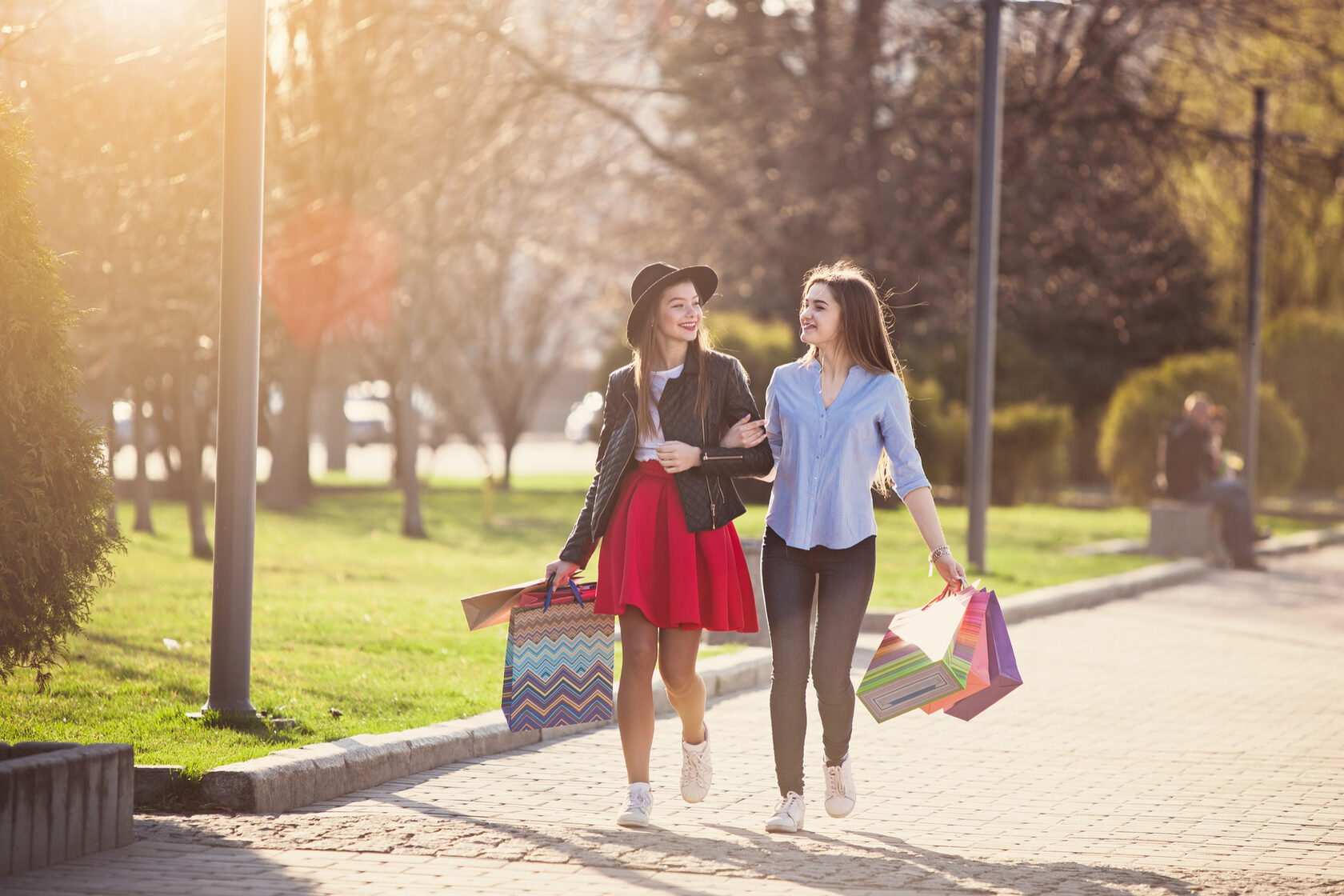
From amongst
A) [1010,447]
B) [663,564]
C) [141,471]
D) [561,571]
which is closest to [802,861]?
[663,564]

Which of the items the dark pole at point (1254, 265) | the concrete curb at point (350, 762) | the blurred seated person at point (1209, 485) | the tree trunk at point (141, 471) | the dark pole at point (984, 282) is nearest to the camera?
the concrete curb at point (350, 762)

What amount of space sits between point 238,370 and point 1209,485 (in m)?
13.8

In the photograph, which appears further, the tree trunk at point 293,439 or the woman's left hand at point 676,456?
the tree trunk at point 293,439

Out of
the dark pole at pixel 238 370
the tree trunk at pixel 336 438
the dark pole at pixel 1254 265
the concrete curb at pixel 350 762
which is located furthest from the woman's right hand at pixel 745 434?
the tree trunk at pixel 336 438

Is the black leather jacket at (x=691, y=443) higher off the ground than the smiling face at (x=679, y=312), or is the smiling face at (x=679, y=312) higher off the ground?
the smiling face at (x=679, y=312)

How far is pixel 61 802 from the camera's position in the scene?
18.0 feet

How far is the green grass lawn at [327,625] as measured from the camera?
7457 mm

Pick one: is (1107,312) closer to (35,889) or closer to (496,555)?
(496,555)

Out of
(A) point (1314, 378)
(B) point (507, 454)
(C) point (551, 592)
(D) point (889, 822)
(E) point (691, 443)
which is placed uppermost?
(A) point (1314, 378)

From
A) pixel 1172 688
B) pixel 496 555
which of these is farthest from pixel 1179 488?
pixel 1172 688

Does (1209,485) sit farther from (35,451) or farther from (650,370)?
(35,451)

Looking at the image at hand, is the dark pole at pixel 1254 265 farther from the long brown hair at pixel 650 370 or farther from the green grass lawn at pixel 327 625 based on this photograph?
the long brown hair at pixel 650 370

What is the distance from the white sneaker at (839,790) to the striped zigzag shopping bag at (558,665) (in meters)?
0.83

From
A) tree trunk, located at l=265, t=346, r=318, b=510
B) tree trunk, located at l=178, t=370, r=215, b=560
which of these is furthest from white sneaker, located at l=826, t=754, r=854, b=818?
tree trunk, located at l=265, t=346, r=318, b=510
